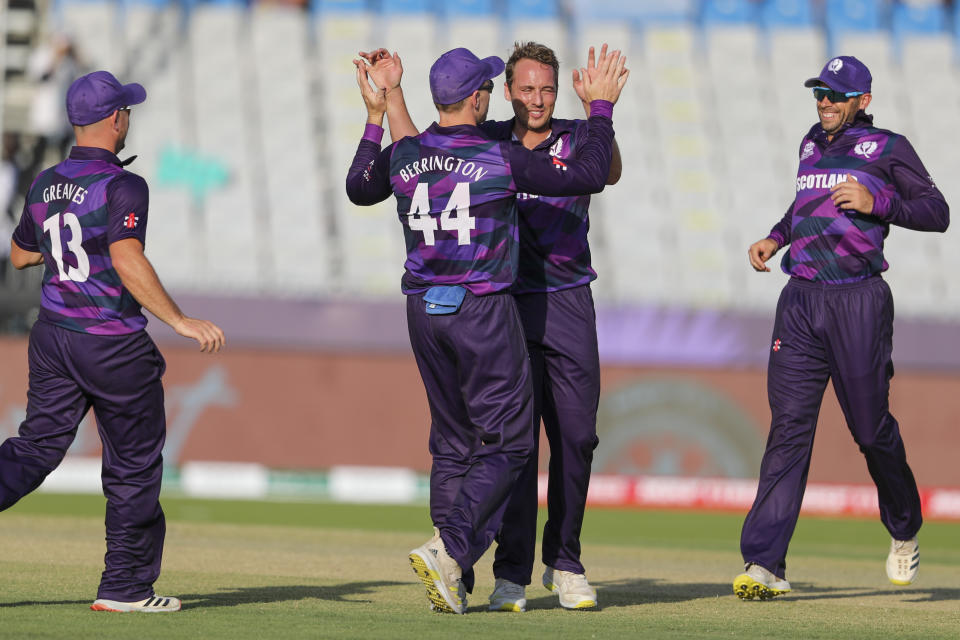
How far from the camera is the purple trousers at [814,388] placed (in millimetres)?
7172

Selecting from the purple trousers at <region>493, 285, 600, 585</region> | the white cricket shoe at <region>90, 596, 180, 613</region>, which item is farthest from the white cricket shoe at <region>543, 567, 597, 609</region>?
the white cricket shoe at <region>90, 596, 180, 613</region>

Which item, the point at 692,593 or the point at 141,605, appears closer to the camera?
the point at 141,605

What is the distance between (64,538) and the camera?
10164 mm

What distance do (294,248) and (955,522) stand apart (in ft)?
36.3

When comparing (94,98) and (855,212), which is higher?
(94,98)

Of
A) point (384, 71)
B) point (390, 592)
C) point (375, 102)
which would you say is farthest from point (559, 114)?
point (390, 592)

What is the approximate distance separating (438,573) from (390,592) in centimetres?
133

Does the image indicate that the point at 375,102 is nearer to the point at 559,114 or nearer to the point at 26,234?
the point at 26,234

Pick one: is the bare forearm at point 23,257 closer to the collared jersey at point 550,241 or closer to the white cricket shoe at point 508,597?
the collared jersey at point 550,241

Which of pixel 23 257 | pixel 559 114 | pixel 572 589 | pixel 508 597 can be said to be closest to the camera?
pixel 23 257

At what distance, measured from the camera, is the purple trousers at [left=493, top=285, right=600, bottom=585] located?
6.87 metres

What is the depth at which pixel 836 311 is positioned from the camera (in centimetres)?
720

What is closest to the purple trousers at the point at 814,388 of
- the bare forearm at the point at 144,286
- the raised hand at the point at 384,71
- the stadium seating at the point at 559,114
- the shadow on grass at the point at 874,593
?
the shadow on grass at the point at 874,593

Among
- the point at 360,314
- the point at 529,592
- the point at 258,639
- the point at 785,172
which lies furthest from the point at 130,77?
the point at 258,639
